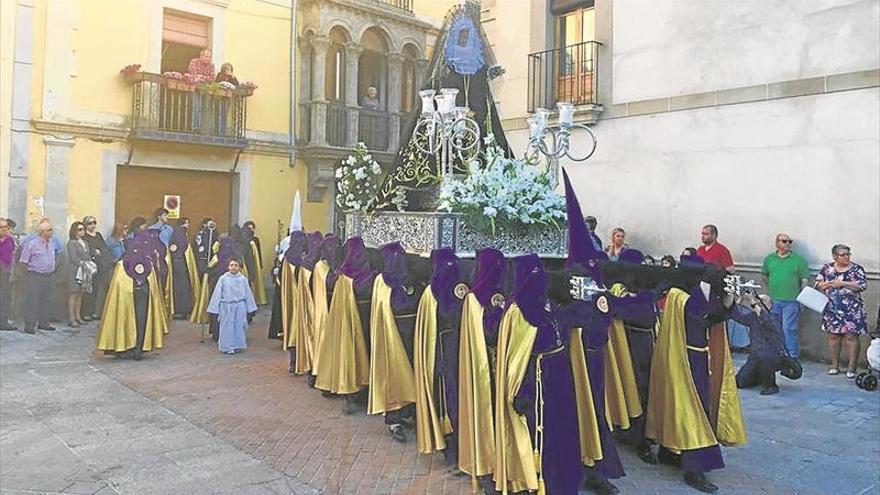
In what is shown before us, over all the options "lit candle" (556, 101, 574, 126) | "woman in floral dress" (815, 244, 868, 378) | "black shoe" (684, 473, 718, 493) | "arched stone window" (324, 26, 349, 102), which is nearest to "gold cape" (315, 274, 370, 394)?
"lit candle" (556, 101, 574, 126)

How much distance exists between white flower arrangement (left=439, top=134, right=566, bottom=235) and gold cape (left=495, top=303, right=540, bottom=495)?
7.58 feet

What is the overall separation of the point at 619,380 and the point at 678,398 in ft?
1.46

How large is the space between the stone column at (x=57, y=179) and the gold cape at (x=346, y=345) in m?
8.32

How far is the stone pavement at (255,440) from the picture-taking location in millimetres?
5094

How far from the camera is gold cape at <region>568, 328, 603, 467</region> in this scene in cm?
481

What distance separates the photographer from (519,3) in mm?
13695

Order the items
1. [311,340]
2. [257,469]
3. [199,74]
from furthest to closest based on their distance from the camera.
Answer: [199,74], [311,340], [257,469]

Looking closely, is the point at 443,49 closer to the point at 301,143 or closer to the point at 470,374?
the point at 470,374

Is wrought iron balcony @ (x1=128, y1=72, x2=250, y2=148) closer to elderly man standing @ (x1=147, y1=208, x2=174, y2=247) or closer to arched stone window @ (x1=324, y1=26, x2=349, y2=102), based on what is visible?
elderly man standing @ (x1=147, y1=208, x2=174, y2=247)

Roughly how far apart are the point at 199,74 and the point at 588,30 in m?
7.50

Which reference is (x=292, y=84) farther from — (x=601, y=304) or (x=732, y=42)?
(x=601, y=304)

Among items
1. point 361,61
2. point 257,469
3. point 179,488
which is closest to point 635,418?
point 257,469

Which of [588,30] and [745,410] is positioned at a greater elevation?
[588,30]

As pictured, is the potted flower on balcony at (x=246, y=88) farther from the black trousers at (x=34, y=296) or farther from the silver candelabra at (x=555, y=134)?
the silver candelabra at (x=555, y=134)
